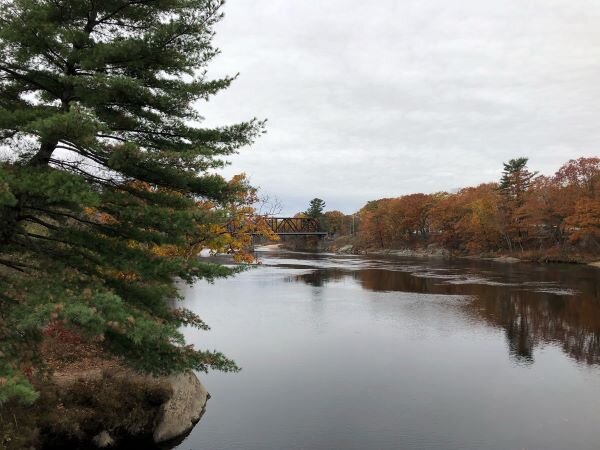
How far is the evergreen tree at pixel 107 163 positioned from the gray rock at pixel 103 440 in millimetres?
3210

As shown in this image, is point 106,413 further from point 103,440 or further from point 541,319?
point 541,319

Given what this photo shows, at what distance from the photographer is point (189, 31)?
29.6 feet

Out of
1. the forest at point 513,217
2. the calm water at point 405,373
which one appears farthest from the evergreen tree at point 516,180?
the calm water at point 405,373

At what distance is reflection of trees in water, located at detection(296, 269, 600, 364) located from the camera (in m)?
19.5

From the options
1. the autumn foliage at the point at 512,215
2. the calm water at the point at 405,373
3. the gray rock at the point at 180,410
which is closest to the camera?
the gray rock at the point at 180,410

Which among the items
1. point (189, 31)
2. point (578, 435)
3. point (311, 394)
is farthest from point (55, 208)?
point (578, 435)

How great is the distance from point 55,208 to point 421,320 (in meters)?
21.0

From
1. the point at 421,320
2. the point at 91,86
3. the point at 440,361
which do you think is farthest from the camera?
the point at 421,320

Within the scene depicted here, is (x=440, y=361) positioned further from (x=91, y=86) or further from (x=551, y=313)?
(x=91, y=86)

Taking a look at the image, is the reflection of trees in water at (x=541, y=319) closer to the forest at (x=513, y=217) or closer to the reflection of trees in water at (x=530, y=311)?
the reflection of trees in water at (x=530, y=311)

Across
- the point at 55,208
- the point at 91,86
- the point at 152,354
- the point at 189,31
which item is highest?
the point at 189,31

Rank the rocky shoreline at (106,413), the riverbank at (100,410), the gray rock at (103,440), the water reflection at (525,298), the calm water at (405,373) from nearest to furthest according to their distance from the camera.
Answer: the riverbank at (100,410) → the rocky shoreline at (106,413) → the gray rock at (103,440) → the calm water at (405,373) → the water reflection at (525,298)

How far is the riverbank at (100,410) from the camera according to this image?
32.0 ft

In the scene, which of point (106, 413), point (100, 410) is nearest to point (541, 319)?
point (106, 413)
